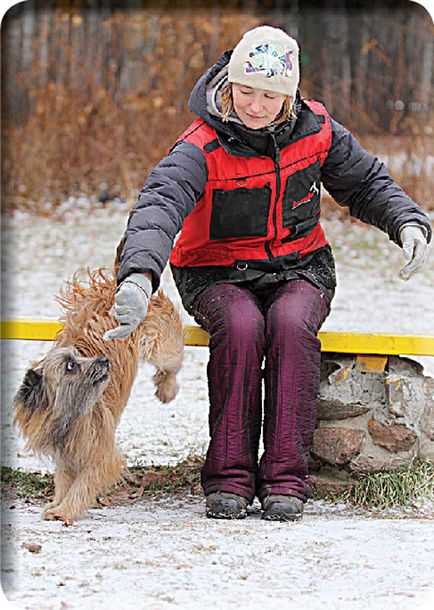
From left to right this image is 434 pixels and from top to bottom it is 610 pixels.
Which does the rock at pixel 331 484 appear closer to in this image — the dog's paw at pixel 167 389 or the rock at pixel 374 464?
the rock at pixel 374 464

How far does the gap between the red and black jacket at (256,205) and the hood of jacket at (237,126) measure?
28mm

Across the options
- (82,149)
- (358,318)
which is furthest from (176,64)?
(358,318)

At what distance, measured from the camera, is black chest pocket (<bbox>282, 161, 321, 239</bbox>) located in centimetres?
402

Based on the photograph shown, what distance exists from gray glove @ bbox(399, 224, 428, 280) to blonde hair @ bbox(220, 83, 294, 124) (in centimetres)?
68

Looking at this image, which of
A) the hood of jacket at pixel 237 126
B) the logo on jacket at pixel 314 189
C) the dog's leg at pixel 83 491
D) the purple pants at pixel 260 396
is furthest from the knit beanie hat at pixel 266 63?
the dog's leg at pixel 83 491

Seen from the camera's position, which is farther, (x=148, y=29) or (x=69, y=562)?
(x=148, y=29)

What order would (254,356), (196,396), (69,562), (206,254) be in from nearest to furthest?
(69,562), (254,356), (206,254), (196,396)

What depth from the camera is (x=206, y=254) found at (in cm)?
413

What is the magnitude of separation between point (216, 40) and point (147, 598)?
10361mm

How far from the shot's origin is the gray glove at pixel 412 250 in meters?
3.91

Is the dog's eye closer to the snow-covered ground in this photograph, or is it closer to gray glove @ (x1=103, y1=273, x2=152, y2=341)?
gray glove @ (x1=103, y1=273, x2=152, y2=341)

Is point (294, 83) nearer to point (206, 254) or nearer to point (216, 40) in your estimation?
point (206, 254)

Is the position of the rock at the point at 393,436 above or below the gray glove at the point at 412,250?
below

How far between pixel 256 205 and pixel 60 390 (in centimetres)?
107
